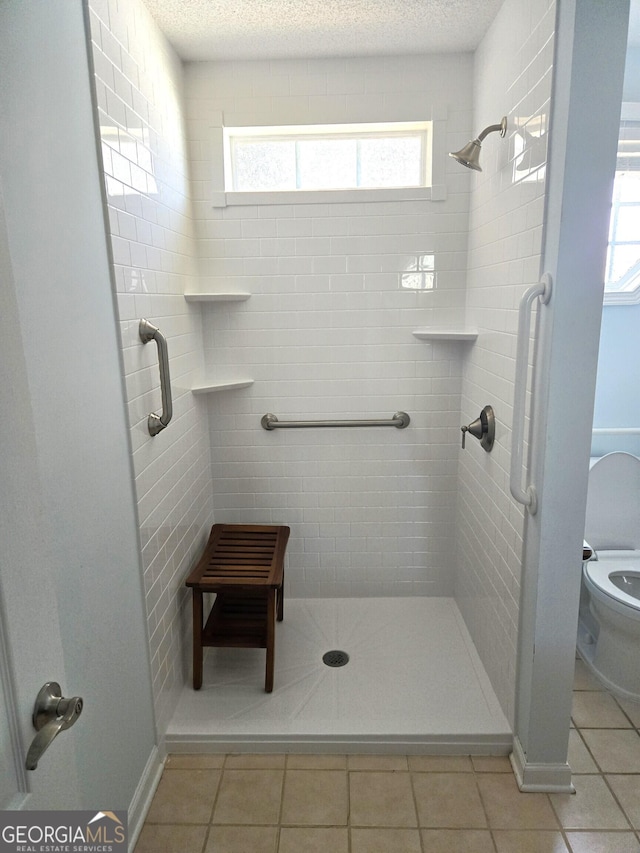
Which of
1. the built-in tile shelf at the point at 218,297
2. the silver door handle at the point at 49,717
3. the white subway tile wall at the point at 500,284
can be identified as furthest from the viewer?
the built-in tile shelf at the point at 218,297

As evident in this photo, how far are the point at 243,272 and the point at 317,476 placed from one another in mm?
1002

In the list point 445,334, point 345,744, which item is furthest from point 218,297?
point 345,744

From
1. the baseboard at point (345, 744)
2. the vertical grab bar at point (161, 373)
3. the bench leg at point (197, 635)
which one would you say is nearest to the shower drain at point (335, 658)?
the baseboard at point (345, 744)

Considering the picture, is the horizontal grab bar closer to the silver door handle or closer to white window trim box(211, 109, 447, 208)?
white window trim box(211, 109, 447, 208)

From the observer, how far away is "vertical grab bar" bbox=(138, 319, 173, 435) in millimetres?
1688

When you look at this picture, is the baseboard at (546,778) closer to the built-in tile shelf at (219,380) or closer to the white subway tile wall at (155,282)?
the white subway tile wall at (155,282)

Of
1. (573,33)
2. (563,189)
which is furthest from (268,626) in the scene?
(573,33)

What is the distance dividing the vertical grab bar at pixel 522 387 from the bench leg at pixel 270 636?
0.97 metres

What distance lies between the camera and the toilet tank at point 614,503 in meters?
2.34

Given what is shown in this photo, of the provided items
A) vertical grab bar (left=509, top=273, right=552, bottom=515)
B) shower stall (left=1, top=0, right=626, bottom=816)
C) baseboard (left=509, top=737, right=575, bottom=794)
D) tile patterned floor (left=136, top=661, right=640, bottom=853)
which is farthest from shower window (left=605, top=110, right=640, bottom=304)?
baseboard (left=509, top=737, right=575, bottom=794)

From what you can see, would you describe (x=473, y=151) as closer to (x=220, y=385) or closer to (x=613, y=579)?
(x=220, y=385)

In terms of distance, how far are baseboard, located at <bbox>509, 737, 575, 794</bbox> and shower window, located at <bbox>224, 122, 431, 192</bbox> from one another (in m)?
2.25

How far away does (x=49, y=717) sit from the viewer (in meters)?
0.74

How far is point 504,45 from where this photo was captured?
72.8 inches
